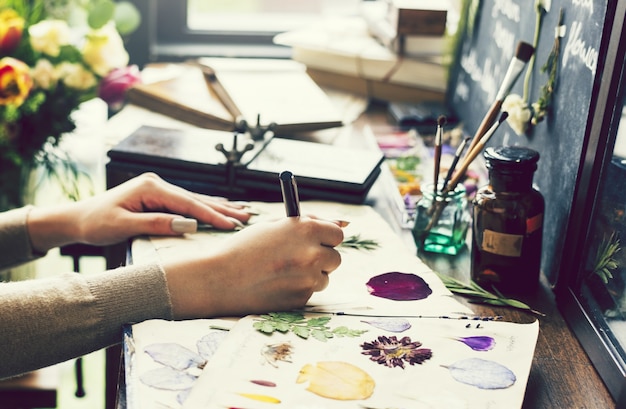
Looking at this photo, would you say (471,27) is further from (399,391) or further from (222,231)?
(399,391)

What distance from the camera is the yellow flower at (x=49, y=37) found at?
149cm

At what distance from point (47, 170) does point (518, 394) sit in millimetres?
1192

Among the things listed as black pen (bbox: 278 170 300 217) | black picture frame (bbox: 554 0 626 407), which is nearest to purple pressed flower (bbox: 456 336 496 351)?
black picture frame (bbox: 554 0 626 407)

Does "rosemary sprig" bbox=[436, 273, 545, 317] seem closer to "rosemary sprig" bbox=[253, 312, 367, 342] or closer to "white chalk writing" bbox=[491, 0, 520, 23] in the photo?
"rosemary sprig" bbox=[253, 312, 367, 342]

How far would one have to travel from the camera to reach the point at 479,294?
2.84ft

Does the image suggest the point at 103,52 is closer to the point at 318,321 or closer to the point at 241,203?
the point at 241,203

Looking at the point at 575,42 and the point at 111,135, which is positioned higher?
the point at 575,42

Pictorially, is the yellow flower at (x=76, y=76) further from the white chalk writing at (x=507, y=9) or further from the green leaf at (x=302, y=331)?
the green leaf at (x=302, y=331)

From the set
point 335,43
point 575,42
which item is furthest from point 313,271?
point 335,43

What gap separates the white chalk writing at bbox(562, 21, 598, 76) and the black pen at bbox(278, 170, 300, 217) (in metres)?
0.34

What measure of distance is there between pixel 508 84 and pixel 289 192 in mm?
344

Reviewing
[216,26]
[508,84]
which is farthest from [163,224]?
[216,26]

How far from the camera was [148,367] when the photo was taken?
0.66 m

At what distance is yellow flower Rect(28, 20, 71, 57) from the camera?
4.88 feet
